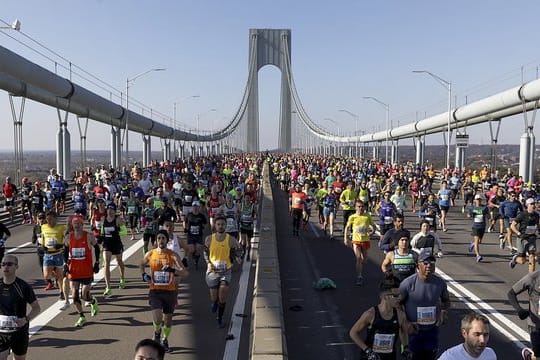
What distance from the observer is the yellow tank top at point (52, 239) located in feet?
29.7

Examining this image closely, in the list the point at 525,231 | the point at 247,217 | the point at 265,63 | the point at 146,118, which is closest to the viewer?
the point at 525,231

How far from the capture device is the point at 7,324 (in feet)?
18.6

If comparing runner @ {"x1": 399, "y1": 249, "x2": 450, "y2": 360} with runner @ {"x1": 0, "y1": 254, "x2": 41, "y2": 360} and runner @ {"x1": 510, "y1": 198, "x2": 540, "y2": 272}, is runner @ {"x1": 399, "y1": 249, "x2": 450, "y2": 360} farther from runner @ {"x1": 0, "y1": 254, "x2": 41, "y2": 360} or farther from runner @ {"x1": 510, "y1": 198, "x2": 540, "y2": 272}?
runner @ {"x1": 510, "y1": 198, "x2": 540, "y2": 272}

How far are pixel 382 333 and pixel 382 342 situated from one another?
3.5 inches

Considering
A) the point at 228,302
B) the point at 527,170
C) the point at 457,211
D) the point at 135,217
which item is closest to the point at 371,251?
the point at 228,302

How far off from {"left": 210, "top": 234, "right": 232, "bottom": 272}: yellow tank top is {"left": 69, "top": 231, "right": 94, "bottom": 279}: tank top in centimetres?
179

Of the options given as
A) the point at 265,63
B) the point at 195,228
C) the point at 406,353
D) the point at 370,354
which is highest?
the point at 265,63

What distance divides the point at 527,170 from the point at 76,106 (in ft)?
86.7

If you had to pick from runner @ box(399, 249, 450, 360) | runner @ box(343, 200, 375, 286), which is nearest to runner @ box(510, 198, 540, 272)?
runner @ box(343, 200, 375, 286)

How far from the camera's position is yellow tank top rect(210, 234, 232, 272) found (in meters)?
8.23

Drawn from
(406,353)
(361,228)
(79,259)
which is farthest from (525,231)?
(79,259)

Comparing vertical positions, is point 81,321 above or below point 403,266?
below

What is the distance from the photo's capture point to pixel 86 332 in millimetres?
7766

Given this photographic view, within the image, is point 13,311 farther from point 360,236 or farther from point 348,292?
point 360,236
